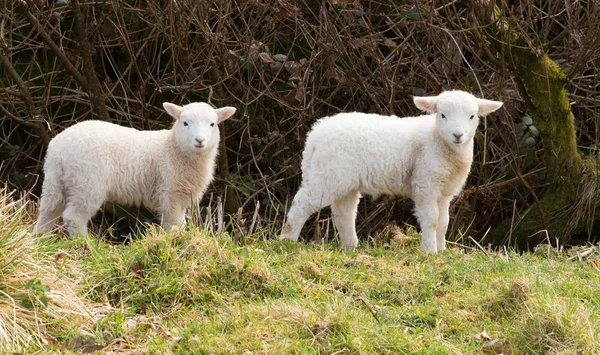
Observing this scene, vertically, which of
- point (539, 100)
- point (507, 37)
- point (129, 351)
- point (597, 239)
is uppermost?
point (507, 37)

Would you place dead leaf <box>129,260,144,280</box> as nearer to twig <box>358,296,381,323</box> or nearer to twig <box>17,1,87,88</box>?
twig <box>358,296,381,323</box>

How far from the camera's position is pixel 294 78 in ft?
29.1

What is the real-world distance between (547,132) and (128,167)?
395cm

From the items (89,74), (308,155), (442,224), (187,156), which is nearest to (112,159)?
(187,156)

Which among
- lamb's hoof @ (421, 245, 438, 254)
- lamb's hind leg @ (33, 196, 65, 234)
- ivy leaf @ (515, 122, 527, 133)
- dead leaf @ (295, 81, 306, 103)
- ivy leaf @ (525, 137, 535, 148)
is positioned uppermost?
dead leaf @ (295, 81, 306, 103)

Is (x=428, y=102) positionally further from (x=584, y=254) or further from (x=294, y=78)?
(x=294, y=78)

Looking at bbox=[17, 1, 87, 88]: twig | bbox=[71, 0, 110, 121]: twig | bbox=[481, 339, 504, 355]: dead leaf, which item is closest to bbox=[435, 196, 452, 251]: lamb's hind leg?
bbox=[481, 339, 504, 355]: dead leaf

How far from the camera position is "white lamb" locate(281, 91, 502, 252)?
23.6 feet

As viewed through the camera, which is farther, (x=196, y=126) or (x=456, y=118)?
(x=196, y=126)

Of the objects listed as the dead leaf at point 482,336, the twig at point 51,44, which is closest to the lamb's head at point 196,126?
the twig at point 51,44

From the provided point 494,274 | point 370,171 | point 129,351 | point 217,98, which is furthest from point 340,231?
point 129,351

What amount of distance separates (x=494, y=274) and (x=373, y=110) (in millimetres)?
4156

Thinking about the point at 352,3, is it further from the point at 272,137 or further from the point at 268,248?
the point at 268,248

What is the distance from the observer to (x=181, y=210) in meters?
7.95
